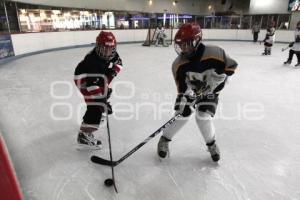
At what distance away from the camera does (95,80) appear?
1857 mm

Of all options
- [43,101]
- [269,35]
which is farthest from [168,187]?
[269,35]

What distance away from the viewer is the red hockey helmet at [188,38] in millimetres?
1449

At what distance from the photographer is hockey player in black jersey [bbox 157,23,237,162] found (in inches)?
58.6

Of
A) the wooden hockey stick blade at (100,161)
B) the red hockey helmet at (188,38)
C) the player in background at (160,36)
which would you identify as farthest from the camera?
the player in background at (160,36)

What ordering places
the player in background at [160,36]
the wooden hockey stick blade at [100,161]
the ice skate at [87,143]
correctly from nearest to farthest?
the wooden hockey stick blade at [100,161], the ice skate at [87,143], the player in background at [160,36]

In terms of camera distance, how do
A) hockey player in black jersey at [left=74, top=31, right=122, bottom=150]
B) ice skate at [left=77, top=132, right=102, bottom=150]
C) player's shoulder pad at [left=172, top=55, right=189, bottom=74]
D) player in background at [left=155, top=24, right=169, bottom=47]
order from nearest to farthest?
player's shoulder pad at [left=172, top=55, right=189, bottom=74] → hockey player in black jersey at [left=74, top=31, right=122, bottom=150] → ice skate at [left=77, top=132, right=102, bottom=150] → player in background at [left=155, top=24, right=169, bottom=47]

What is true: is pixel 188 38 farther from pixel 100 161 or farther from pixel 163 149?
pixel 100 161

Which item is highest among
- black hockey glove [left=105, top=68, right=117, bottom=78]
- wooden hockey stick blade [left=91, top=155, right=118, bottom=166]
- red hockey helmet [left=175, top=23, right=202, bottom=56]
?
red hockey helmet [left=175, top=23, right=202, bottom=56]

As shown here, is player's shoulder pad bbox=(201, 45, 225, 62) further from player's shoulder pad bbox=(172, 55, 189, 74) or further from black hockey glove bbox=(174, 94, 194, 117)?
black hockey glove bbox=(174, 94, 194, 117)

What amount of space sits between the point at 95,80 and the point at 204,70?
82cm


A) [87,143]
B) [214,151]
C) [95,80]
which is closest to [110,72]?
[95,80]

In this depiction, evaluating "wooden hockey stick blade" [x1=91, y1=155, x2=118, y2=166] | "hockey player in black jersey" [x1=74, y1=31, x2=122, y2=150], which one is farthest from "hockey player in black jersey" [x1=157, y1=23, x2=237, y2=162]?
"hockey player in black jersey" [x1=74, y1=31, x2=122, y2=150]

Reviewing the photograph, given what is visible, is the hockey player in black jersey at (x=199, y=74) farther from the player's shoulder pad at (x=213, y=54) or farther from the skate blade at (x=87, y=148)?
the skate blade at (x=87, y=148)

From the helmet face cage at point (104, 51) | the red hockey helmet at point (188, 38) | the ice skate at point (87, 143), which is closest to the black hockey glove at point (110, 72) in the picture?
the helmet face cage at point (104, 51)
